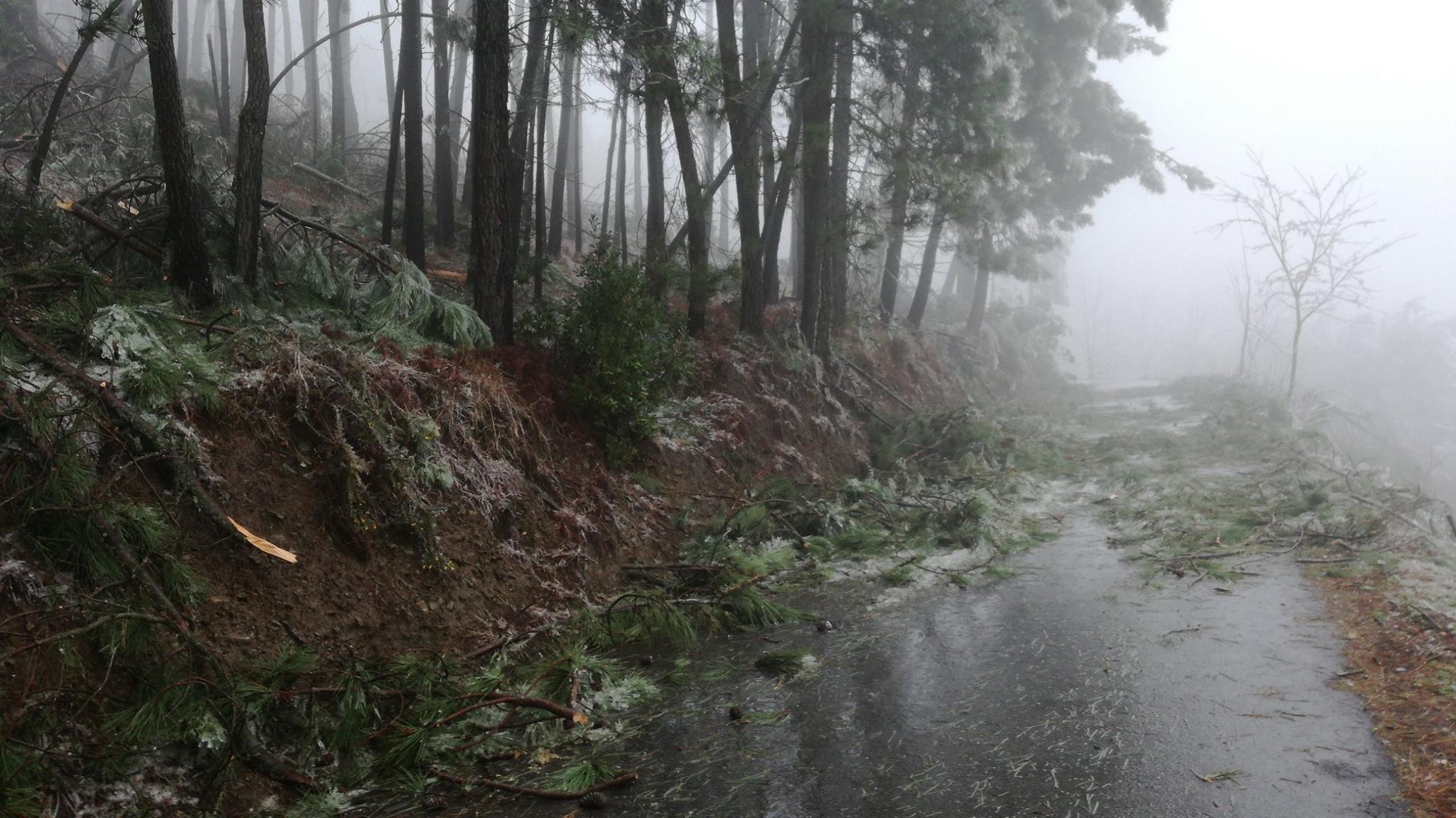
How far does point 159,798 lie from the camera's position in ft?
10.7

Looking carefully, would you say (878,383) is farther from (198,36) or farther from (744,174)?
(198,36)

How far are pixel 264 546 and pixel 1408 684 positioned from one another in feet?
20.9

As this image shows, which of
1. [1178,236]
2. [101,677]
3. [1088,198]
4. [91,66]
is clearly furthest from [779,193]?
[1178,236]

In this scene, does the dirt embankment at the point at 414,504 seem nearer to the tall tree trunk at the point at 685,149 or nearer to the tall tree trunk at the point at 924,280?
the tall tree trunk at the point at 685,149

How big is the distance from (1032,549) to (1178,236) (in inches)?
6487

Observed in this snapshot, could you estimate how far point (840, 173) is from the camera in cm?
1434

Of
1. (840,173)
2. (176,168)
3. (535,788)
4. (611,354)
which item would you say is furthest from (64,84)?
(840,173)

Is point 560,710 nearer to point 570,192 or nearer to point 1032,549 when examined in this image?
point 1032,549

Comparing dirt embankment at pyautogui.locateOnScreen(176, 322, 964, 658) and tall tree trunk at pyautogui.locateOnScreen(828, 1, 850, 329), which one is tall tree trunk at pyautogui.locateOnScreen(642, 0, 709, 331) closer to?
tall tree trunk at pyautogui.locateOnScreen(828, 1, 850, 329)

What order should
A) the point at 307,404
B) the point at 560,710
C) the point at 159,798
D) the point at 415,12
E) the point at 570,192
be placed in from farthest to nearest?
the point at 570,192, the point at 415,12, the point at 307,404, the point at 560,710, the point at 159,798

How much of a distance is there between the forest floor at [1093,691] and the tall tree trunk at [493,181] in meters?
3.93

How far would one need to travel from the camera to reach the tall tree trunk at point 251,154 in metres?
6.51

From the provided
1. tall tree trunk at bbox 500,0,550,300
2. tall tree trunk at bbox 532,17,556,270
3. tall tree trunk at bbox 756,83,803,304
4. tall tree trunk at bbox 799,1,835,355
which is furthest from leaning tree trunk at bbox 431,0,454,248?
tall tree trunk at bbox 799,1,835,355

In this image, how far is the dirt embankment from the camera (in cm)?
465
